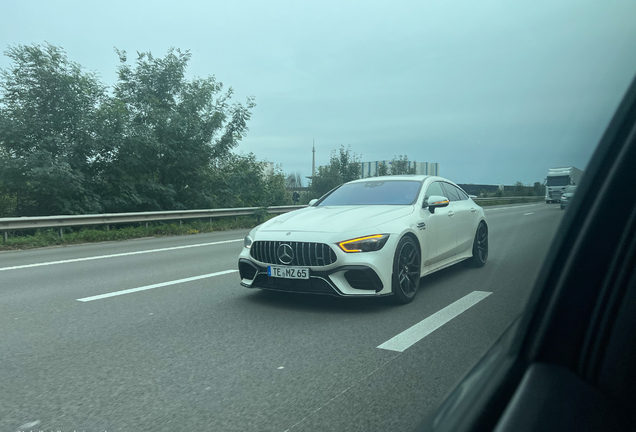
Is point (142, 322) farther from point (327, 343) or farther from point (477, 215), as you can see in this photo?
point (477, 215)

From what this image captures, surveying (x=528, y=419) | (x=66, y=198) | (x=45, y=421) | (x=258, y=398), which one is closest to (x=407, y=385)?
(x=258, y=398)

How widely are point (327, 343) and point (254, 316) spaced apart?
118 cm

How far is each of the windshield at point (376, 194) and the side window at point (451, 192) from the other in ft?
2.51

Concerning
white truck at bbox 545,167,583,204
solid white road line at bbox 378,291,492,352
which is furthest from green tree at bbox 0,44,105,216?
white truck at bbox 545,167,583,204

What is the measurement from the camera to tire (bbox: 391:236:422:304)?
17.7 ft

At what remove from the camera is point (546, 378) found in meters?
1.10

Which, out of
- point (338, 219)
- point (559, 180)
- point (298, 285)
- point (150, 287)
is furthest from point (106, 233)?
point (559, 180)

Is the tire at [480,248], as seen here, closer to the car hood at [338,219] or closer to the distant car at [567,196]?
the car hood at [338,219]

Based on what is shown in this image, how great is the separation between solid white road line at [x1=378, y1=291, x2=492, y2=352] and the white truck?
259cm

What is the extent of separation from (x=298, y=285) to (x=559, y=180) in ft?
14.0

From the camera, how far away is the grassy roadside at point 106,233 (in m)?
13.1

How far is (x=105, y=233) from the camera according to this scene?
14.6 metres

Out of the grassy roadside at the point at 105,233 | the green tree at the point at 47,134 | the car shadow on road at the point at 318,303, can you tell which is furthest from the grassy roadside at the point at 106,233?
the car shadow on road at the point at 318,303

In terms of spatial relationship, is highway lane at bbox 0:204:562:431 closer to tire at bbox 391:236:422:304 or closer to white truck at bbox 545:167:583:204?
white truck at bbox 545:167:583:204
